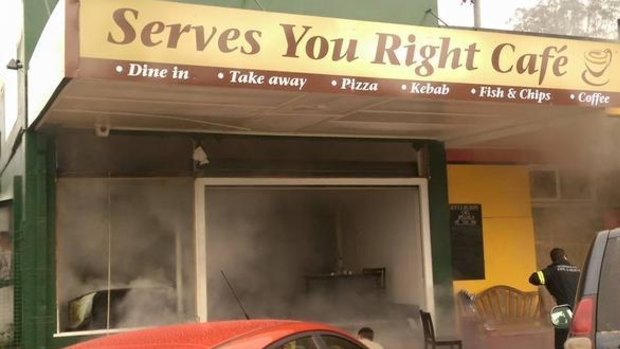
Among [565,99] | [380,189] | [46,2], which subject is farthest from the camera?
[380,189]

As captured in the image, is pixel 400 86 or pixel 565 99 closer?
pixel 400 86

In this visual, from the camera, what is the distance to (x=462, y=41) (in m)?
7.16

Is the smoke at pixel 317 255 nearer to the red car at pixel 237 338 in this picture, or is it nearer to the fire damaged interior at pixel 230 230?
the fire damaged interior at pixel 230 230

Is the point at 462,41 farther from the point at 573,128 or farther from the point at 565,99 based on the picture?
the point at 573,128

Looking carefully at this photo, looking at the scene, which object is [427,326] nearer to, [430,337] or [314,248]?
[430,337]

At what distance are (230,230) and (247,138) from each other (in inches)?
67.1

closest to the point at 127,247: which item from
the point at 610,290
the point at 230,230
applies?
the point at 230,230

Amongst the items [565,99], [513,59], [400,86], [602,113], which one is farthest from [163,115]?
[602,113]

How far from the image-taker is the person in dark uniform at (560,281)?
7969mm

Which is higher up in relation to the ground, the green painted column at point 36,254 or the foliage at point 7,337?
the green painted column at point 36,254

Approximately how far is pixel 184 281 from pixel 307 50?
11.8ft

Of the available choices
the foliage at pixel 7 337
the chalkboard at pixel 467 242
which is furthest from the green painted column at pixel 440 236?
the foliage at pixel 7 337

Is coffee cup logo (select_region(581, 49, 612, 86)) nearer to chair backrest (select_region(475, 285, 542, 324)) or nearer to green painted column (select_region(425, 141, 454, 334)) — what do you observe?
green painted column (select_region(425, 141, 454, 334))

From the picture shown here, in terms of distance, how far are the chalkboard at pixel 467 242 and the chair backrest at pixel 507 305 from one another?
0.32 metres
